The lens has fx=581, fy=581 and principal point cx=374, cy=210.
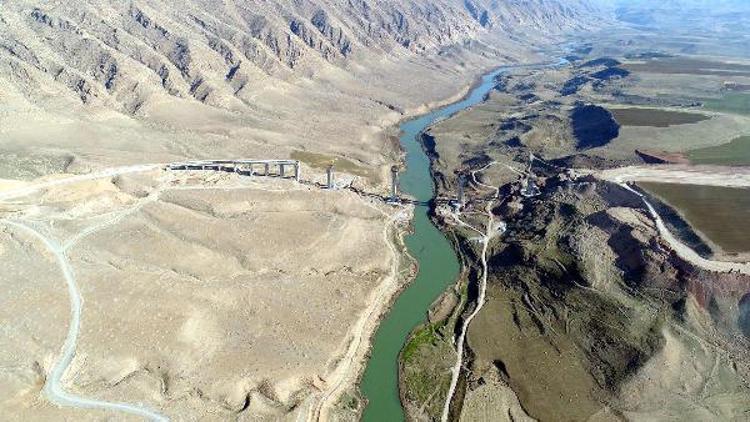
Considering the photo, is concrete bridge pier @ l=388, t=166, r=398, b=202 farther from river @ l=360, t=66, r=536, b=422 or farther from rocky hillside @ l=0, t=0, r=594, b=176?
rocky hillside @ l=0, t=0, r=594, b=176

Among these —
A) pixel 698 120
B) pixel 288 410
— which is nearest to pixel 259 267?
pixel 288 410

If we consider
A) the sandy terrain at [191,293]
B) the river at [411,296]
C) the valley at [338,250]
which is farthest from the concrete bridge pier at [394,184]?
the sandy terrain at [191,293]

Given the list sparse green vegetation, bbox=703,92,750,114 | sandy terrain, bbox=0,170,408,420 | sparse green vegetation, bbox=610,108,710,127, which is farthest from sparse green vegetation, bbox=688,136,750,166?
sandy terrain, bbox=0,170,408,420

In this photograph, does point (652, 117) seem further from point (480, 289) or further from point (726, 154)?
point (480, 289)

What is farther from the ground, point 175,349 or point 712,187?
point 712,187

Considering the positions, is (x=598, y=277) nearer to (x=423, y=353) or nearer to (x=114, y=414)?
(x=423, y=353)

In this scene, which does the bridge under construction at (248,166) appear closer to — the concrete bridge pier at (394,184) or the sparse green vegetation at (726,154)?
the concrete bridge pier at (394,184)
